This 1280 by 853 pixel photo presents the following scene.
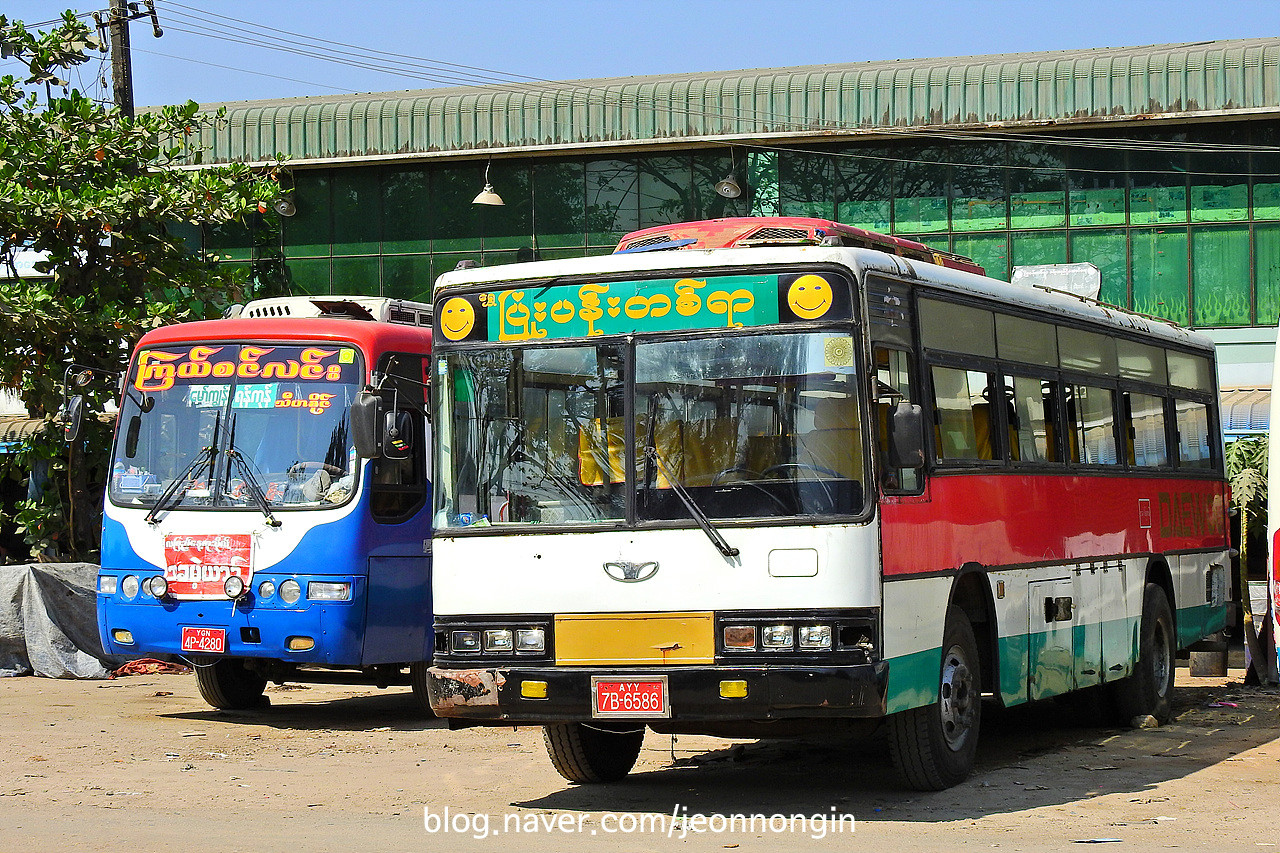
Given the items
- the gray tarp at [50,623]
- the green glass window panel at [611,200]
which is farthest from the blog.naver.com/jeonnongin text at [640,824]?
the green glass window panel at [611,200]

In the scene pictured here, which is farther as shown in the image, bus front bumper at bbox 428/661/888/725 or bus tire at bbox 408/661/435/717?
bus tire at bbox 408/661/435/717

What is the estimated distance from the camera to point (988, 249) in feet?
93.0

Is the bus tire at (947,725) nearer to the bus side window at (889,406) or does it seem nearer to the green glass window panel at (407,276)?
the bus side window at (889,406)

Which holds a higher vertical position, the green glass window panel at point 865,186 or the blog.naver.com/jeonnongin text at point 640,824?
the green glass window panel at point 865,186

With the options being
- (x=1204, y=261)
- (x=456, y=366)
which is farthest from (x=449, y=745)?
(x=1204, y=261)

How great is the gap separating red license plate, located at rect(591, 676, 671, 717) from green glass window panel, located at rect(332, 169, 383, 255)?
23.3m

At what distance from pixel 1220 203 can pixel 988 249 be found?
3618 millimetres

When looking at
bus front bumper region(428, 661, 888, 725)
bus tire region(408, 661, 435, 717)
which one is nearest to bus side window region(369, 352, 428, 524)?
bus tire region(408, 661, 435, 717)

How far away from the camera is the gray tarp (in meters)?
18.0

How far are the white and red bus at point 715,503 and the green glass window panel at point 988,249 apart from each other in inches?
720

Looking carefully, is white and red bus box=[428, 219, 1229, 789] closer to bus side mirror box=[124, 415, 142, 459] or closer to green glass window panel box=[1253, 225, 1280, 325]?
bus side mirror box=[124, 415, 142, 459]

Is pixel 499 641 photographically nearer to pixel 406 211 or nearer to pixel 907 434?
pixel 907 434

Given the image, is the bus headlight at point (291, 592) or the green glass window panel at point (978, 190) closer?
the bus headlight at point (291, 592)

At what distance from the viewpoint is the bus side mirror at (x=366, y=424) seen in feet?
33.8
